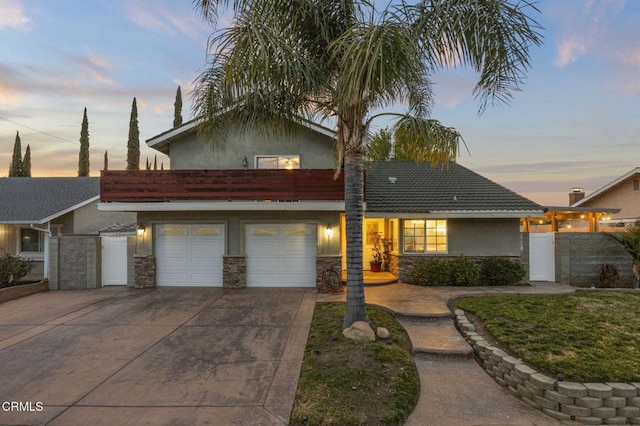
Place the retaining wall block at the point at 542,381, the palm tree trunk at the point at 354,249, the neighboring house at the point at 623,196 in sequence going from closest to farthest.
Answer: the retaining wall block at the point at 542,381, the palm tree trunk at the point at 354,249, the neighboring house at the point at 623,196

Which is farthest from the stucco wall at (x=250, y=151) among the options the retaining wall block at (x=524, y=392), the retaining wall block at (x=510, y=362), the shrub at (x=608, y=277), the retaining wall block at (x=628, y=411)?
the shrub at (x=608, y=277)

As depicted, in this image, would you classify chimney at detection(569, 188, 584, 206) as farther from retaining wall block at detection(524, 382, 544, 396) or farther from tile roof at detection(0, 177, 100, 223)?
tile roof at detection(0, 177, 100, 223)

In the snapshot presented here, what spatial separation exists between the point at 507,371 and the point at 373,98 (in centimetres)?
515

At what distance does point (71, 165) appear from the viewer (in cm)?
3158

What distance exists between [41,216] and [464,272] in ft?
57.1

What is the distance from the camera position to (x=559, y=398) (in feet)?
14.3

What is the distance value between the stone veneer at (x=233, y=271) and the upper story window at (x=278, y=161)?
3.51m

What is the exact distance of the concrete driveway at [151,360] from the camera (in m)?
4.09

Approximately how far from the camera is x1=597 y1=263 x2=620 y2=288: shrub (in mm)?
11258

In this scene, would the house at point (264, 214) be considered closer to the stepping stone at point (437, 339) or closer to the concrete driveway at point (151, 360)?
the concrete driveway at point (151, 360)

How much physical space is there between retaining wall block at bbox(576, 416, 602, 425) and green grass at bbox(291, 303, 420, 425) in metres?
2.06

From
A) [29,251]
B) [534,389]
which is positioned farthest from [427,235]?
[29,251]

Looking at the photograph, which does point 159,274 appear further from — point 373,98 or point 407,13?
point 407,13
